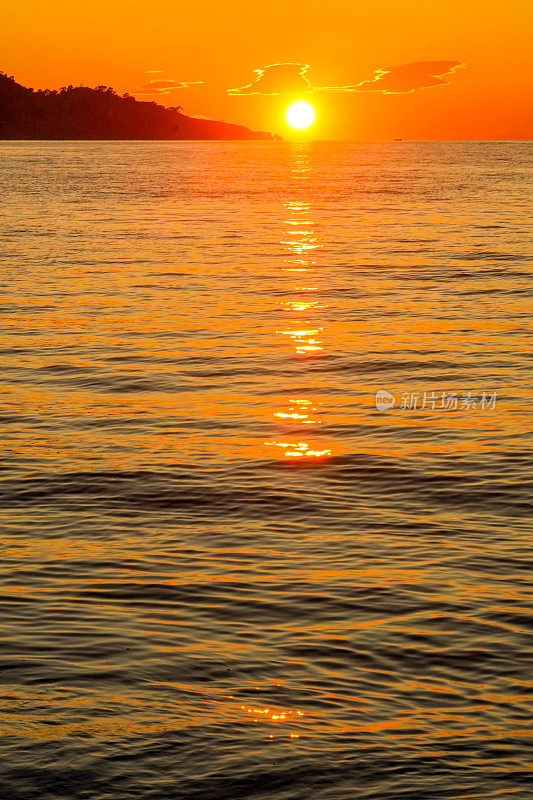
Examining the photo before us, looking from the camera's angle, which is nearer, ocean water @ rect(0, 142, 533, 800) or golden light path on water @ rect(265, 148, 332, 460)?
ocean water @ rect(0, 142, 533, 800)

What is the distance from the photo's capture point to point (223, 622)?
34.6 feet

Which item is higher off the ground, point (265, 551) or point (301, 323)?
point (301, 323)

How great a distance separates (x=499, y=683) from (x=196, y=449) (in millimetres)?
8012

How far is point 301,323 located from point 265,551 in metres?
17.2

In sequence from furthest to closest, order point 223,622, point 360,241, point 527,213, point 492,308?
point 527,213
point 360,241
point 492,308
point 223,622

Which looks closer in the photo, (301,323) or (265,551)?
(265,551)

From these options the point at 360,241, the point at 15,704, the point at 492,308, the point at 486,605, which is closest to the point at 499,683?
the point at 486,605

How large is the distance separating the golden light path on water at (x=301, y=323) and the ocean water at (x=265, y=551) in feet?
0.35

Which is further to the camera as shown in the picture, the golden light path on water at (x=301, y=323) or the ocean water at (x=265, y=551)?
the golden light path on water at (x=301, y=323)

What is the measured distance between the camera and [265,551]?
12.4m

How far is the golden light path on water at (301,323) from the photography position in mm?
16906

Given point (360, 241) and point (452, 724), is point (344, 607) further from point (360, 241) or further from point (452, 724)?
point (360, 241)

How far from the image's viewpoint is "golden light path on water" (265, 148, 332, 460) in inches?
666

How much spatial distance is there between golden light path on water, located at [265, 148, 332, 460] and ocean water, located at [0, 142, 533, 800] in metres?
0.11
